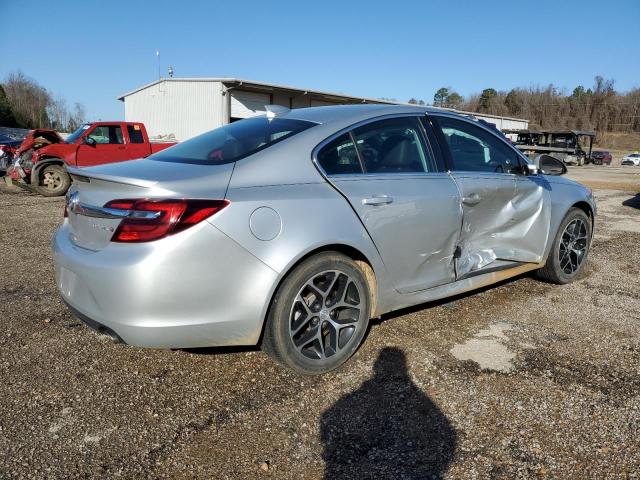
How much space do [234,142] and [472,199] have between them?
5.67 ft

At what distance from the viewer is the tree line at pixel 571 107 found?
8788 cm

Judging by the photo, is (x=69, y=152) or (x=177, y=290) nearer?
(x=177, y=290)

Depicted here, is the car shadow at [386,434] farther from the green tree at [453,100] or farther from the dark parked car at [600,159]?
the green tree at [453,100]

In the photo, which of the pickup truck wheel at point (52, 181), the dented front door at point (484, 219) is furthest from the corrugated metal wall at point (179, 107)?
the dented front door at point (484, 219)

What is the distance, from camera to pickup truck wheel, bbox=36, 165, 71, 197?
11.8 meters

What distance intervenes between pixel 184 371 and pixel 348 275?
113 centimetres

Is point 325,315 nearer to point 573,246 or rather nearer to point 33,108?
point 573,246

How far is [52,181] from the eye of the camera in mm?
11945

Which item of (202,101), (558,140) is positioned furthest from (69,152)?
(558,140)

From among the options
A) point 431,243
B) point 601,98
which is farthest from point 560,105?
point 431,243

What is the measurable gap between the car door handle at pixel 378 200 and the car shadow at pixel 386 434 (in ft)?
3.37

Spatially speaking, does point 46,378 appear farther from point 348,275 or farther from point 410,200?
point 410,200

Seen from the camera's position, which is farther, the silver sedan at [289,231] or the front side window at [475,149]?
the front side window at [475,149]

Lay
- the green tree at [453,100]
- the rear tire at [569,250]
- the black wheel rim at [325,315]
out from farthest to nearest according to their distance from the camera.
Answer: the green tree at [453,100]
the rear tire at [569,250]
the black wheel rim at [325,315]
